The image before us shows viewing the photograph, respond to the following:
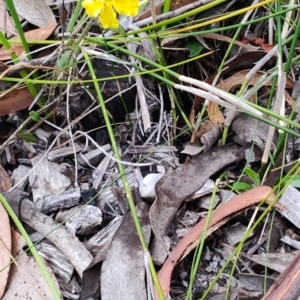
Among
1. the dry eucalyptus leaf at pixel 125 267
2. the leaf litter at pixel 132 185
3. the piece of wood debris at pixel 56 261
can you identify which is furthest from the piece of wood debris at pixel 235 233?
the piece of wood debris at pixel 56 261

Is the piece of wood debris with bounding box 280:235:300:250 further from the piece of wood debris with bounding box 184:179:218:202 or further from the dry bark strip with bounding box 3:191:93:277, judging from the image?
the dry bark strip with bounding box 3:191:93:277

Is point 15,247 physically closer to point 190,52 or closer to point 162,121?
point 162,121

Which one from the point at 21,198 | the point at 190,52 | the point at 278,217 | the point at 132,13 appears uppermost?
the point at 132,13

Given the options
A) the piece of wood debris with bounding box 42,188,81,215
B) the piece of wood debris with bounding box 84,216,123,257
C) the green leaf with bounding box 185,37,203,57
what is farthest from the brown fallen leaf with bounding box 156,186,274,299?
the green leaf with bounding box 185,37,203,57

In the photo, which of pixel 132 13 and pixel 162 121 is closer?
pixel 132 13

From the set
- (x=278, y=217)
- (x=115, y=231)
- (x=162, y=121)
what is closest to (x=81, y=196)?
(x=115, y=231)

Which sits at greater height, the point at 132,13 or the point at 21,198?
the point at 132,13

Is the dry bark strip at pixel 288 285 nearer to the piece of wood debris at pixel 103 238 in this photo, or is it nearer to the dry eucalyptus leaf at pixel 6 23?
the piece of wood debris at pixel 103 238

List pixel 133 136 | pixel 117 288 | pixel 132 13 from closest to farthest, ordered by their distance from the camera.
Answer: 1. pixel 132 13
2. pixel 117 288
3. pixel 133 136
